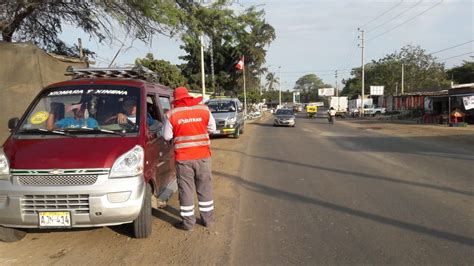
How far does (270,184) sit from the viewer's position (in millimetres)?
9758

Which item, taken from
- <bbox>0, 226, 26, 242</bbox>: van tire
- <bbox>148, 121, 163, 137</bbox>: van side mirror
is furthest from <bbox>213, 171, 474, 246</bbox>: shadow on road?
<bbox>0, 226, 26, 242</bbox>: van tire

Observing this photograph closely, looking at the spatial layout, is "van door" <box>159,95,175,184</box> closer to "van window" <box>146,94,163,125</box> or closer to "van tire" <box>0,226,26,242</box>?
"van window" <box>146,94,163,125</box>

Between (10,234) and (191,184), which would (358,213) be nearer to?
(191,184)

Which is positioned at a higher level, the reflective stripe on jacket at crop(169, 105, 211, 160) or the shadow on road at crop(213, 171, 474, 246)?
the reflective stripe on jacket at crop(169, 105, 211, 160)

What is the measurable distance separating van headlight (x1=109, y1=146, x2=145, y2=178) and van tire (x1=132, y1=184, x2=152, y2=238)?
367 mm

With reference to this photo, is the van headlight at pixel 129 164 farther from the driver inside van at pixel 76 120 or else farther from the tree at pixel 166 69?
the tree at pixel 166 69

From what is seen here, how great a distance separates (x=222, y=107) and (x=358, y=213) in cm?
1705

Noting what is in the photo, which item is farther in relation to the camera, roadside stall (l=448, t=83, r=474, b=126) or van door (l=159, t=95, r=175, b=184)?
roadside stall (l=448, t=83, r=474, b=126)

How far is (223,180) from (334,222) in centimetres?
412

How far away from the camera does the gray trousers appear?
6254mm

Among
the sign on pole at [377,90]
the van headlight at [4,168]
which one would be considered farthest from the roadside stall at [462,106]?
the sign on pole at [377,90]

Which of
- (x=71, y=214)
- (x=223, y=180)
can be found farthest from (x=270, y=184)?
(x=71, y=214)

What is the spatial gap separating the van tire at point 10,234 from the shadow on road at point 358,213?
4233 millimetres

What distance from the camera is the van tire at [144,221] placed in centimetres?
575
